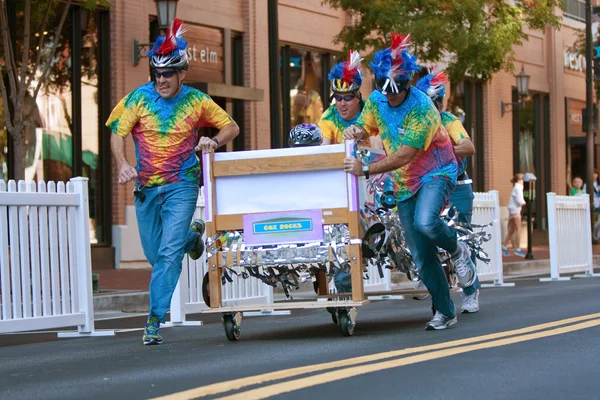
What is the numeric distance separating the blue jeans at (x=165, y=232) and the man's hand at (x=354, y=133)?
1111 mm

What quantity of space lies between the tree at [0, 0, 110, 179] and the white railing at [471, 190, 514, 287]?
547cm

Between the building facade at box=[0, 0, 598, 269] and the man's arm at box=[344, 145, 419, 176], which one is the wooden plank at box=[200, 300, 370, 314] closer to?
the man's arm at box=[344, 145, 419, 176]

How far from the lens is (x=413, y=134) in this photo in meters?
9.17

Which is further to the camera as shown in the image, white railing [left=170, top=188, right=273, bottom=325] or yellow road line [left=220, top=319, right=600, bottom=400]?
white railing [left=170, top=188, right=273, bottom=325]

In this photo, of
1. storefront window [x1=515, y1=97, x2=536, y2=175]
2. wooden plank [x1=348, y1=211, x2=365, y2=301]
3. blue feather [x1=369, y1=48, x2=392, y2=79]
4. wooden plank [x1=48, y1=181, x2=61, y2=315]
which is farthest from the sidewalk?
storefront window [x1=515, y1=97, x2=536, y2=175]

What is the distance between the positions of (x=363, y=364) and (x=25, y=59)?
1050cm

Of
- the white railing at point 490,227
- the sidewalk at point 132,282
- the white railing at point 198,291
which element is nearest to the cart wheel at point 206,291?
the white railing at point 198,291

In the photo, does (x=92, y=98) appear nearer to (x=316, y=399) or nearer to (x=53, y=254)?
(x=53, y=254)

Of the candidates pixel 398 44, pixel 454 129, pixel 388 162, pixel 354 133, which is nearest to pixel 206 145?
pixel 354 133

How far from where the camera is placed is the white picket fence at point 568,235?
18.5 m

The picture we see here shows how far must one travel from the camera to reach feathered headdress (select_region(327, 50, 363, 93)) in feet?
33.5

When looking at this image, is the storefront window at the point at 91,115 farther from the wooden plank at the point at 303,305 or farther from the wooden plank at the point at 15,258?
the wooden plank at the point at 303,305

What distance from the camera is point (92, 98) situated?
2078cm

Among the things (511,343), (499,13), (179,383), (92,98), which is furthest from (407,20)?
(179,383)
